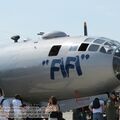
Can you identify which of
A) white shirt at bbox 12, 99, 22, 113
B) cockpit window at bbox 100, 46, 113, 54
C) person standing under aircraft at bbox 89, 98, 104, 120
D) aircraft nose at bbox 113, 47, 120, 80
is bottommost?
person standing under aircraft at bbox 89, 98, 104, 120

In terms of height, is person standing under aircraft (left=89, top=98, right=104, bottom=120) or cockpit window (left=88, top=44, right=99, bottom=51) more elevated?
cockpit window (left=88, top=44, right=99, bottom=51)

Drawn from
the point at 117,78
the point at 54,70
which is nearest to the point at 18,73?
the point at 54,70

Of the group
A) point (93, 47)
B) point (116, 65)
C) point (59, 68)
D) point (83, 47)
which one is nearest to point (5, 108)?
point (59, 68)

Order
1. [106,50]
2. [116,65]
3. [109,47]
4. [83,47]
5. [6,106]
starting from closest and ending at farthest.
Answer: [6,106], [116,65], [106,50], [109,47], [83,47]

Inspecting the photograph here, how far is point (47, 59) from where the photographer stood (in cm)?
2016

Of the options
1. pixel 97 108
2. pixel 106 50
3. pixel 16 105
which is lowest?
pixel 97 108

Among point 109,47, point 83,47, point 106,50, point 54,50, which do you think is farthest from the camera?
point 54,50

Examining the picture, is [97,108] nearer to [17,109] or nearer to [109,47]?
[109,47]

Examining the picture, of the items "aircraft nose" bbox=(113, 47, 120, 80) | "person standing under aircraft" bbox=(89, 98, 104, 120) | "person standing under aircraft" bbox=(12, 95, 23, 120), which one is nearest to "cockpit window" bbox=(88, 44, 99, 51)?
"aircraft nose" bbox=(113, 47, 120, 80)

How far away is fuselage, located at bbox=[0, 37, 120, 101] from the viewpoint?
61.6 ft

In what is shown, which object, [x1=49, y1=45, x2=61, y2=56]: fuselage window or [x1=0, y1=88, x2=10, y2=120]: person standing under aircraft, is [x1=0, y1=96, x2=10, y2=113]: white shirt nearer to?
[x1=0, y1=88, x2=10, y2=120]: person standing under aircraft

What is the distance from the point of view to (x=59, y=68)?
19656 millimetres

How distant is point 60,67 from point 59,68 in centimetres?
7

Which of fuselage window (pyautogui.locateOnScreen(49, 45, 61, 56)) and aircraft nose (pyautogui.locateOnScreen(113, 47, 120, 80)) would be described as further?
fuselage window (pyautogui.locateOnScreen(49, 45, 61, 56))
